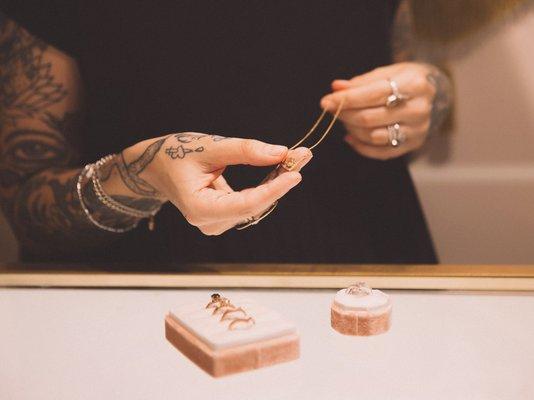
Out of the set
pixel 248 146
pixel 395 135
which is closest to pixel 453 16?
pixel 395 135

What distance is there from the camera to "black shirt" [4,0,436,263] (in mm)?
726

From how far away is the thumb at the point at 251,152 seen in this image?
1.79ft

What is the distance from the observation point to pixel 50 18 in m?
0.75

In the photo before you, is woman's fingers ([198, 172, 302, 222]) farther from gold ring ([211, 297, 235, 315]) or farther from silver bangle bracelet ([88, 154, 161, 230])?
silver bangle bracelet ([88, 154, 161, 230])

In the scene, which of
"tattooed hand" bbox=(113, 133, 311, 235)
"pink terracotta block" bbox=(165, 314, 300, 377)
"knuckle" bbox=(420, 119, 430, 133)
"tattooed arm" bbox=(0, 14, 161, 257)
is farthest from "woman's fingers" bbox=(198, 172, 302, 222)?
"knuckle" bbox=(420, 119, 430, 133)

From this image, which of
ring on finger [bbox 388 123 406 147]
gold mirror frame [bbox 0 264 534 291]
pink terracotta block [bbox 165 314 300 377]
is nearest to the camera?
pink terracotta block [bbox 165 314 300 377]

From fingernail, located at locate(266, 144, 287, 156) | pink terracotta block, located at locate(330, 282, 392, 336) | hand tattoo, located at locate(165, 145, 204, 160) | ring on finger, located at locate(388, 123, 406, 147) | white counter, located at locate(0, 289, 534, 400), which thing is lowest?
white counter, located at locate(0, 289, 534, 400)

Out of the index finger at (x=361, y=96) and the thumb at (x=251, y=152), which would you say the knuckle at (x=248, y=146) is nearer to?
the thumb at (x=251, y=152)

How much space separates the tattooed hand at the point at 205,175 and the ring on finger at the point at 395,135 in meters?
0.26

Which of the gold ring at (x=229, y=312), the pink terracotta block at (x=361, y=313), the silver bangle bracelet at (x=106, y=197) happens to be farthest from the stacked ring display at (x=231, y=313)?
the silver bangle bracelet at (x=106, y=197)

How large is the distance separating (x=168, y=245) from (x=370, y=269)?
26 centimetres

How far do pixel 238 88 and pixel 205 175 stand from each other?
189 millimetres

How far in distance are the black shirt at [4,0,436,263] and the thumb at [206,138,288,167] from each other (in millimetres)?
108

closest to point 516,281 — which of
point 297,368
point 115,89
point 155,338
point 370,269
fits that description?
point 370,269
